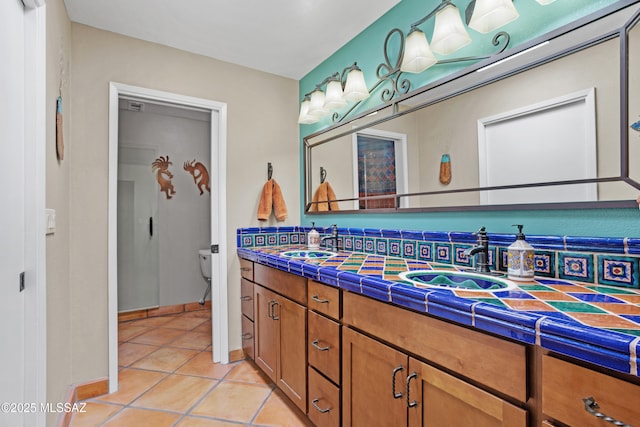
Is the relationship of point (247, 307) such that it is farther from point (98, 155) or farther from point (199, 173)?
point (199, 173)

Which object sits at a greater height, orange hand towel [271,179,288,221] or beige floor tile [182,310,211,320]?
orange hand towel [271,179,288,221]

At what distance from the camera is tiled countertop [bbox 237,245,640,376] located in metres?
0.60

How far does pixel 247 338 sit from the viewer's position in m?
2.34

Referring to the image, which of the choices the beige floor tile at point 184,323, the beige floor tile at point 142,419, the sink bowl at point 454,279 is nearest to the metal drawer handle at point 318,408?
the sink bowl at point 454,279

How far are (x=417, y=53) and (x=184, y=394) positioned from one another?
7.86 ft

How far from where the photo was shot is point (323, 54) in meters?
2.38

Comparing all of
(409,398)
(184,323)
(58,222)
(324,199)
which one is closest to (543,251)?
(409,398)

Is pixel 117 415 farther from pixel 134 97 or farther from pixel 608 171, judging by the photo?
pixel 608 171

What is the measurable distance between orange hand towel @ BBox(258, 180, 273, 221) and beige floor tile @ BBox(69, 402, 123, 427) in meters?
1.50

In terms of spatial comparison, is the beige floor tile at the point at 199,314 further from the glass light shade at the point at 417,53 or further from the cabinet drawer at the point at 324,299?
the glass light shade at the point at 417,53

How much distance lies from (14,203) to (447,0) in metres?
1.89

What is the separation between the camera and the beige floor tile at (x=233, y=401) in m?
1.78

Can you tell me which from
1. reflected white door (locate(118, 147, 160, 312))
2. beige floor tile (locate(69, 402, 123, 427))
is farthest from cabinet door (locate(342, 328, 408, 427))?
reflected white door (locate(118, 147, 160, 312))

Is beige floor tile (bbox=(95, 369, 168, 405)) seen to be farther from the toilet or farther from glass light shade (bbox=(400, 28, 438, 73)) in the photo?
glass light shade (bbox=(400, 28, 438, 73))
